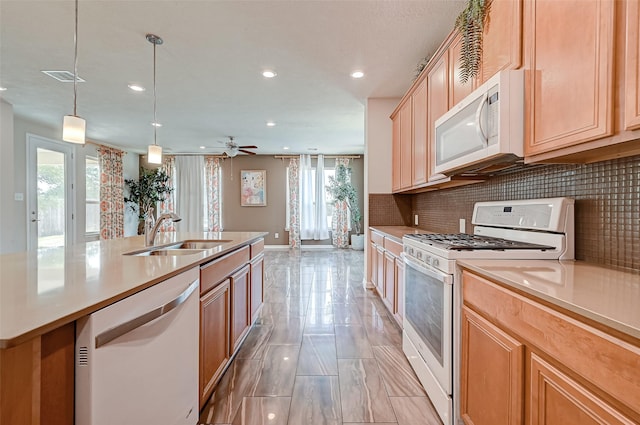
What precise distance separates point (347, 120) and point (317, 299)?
306 cm

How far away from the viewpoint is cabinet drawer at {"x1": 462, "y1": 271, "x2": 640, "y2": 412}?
67 centimetres

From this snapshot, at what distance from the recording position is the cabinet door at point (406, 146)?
10.4ft

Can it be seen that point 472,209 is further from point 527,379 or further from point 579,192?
point 527,379

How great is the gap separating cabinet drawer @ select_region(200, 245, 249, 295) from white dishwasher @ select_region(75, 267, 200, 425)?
134 millimetres

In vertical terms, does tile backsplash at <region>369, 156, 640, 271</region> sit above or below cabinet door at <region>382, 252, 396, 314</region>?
above

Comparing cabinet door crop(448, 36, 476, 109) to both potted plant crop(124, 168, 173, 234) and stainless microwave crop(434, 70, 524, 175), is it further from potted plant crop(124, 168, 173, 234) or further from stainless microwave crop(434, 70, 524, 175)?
potted plant crop(124, 168, 173, 234)

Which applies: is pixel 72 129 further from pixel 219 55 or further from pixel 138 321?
pixel 138 321

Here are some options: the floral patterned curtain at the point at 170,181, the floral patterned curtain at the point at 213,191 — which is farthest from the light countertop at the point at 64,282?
the floral patterned curtain at the point at 170,181

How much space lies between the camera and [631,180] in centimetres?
122

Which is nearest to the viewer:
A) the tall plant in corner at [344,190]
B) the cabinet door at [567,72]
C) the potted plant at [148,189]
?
the cabinet door at [567,72]

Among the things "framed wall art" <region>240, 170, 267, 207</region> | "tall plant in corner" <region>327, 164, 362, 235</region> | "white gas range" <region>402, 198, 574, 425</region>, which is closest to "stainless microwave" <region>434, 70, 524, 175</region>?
"white gas range" <region>402, 198, 574, 425</region>

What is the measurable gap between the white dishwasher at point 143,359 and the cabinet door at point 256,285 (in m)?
1.18

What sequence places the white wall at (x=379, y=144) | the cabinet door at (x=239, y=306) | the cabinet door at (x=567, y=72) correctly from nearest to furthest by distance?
the cabinet door at (x=567, y=72) → the cabinet door at (x=239, y=306) → the white wall at (x=379, y=144)

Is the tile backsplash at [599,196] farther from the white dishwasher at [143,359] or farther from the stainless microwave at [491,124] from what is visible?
the white dishwasher at [143,359]
